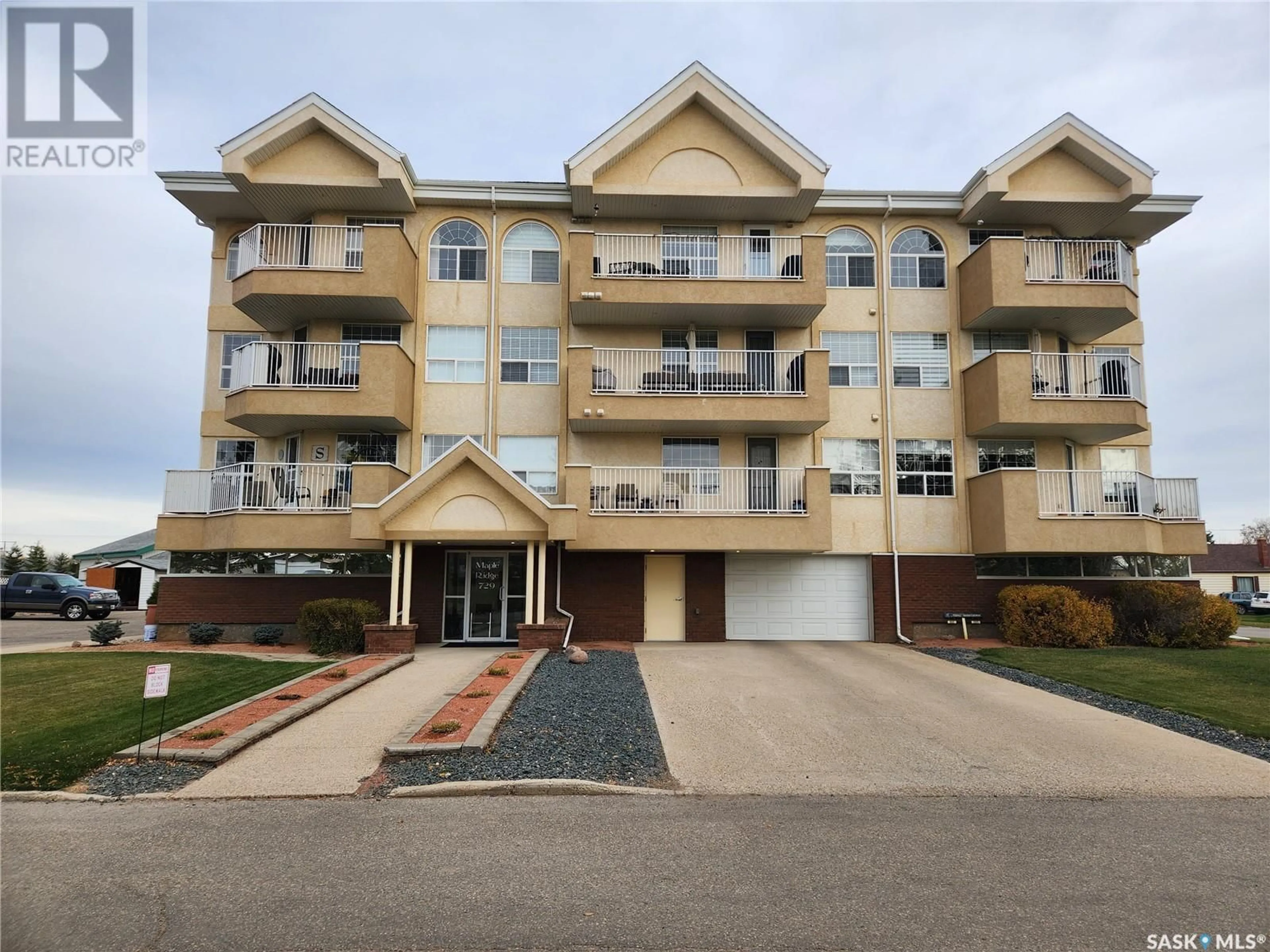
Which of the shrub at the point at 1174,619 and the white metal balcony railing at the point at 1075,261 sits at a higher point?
the white metal balcony railing at the point at 1075,261

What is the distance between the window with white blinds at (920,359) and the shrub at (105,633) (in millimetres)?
20812

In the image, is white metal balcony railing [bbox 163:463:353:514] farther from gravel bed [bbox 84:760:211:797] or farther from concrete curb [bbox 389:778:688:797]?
concrete curb [bbox 389:778:688:797]

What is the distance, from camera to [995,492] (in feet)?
61.4

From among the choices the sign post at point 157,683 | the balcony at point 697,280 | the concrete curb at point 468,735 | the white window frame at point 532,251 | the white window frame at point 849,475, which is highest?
the white window frame at point 532,251

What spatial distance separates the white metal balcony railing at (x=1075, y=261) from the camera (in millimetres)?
19469

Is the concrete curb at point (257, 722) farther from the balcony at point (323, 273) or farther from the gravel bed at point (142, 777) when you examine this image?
the balcony at point (323, 273)

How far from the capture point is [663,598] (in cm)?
2000

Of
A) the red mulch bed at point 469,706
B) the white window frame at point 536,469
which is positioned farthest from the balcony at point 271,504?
the red mulch bed at point 469,706

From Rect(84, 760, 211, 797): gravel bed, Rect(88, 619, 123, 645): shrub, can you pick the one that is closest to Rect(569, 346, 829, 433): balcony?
Rect(84, 760, 211, 797): gravel bed

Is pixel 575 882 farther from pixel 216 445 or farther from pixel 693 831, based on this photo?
pixel 216 445

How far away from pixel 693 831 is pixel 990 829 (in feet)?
8.65

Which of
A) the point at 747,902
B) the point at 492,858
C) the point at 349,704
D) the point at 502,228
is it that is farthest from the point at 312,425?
the point at 747,902

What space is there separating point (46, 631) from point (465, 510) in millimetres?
17134

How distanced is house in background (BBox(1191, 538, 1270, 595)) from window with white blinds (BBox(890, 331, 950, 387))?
4101cm
